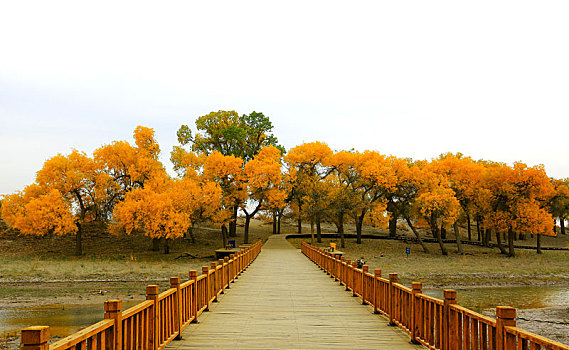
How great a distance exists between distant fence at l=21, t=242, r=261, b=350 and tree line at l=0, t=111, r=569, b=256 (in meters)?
27.9

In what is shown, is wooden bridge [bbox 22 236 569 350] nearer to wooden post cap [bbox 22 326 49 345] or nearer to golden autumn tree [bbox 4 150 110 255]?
wooden post cap [bbox 22 326 49 345]

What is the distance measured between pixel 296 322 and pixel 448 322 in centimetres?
395

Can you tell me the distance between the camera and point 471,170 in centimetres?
4859

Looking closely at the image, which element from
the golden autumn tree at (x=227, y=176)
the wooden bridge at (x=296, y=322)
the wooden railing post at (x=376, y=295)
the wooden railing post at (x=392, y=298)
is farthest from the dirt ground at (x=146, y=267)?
Answer: the wooden railing post at (x=392, y=298)

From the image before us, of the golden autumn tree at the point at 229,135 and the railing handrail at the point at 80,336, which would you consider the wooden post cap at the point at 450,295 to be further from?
the golden autumn tree at the point at 229,135

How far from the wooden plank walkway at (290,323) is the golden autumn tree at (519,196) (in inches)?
1380

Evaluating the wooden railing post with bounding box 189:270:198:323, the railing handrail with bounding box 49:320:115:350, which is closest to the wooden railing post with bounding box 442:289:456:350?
the railing handrail with bounding box 49:320:115:350

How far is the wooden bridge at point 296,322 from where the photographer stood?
5.35 meters

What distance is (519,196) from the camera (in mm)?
45875

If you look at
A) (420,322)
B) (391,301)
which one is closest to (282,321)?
(391,301)

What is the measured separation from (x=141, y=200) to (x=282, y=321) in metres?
29.0

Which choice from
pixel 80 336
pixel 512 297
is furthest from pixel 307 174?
pixel 80 336

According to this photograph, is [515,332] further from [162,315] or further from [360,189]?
[360,189]

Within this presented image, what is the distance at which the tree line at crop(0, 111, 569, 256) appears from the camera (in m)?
38.0
